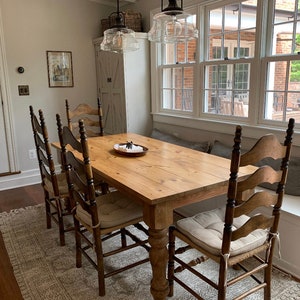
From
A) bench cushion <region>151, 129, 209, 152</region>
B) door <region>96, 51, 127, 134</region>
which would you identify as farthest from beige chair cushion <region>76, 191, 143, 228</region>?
door <region>96, 51, 127, 134</region>

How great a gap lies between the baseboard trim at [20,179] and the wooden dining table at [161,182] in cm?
212

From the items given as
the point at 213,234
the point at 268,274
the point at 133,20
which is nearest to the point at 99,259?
the point at 213,234

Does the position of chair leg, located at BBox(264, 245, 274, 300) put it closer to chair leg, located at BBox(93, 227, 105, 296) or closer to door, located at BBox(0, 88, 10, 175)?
chair leg, located at BBox(93, 227, 105, 296)

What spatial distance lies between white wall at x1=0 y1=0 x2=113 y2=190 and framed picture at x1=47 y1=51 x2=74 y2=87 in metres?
0.06

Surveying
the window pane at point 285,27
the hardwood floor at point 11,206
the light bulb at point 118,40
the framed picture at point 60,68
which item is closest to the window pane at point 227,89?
the window pane at point 285,27

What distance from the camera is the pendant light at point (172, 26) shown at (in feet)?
6.50

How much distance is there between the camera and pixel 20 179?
414 cm

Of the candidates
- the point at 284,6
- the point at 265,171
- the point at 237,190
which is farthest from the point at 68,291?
the point at 284,6

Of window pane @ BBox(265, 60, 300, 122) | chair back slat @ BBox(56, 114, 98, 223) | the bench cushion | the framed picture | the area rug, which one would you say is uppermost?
the framed picture

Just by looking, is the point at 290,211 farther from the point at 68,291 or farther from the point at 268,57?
the point at 68,291

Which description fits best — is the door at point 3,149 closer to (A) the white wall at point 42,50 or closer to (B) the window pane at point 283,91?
(A) the white wall at point 42,50

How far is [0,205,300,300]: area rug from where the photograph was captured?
6.60 feet

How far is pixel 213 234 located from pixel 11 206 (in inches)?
101

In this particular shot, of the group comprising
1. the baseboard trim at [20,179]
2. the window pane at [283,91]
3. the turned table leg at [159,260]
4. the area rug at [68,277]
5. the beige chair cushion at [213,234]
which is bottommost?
the area rug at [68,277]
